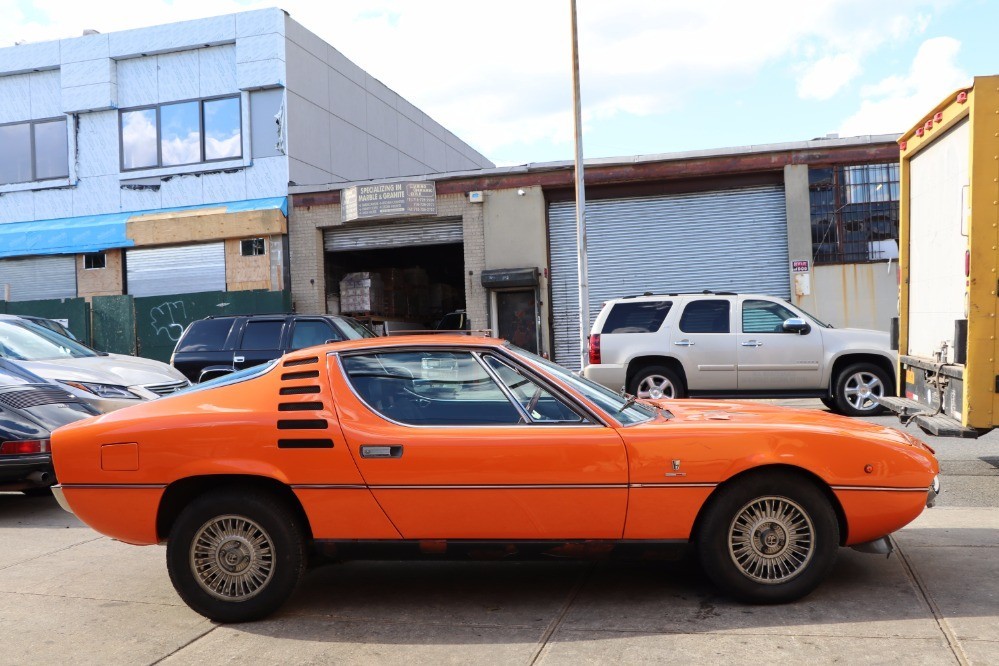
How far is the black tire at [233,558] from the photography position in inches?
175

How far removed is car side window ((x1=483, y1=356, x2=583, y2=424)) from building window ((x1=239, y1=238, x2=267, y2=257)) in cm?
1886

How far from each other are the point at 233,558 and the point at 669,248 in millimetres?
17391

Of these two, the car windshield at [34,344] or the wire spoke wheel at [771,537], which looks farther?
the car windshield at [34,344]

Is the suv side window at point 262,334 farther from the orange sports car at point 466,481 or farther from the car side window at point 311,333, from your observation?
the orange sports car at point 466,481

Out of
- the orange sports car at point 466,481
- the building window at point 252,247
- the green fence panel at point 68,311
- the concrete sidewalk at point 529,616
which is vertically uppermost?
the building window at point 252,247

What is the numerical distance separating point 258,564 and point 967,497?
5506mm

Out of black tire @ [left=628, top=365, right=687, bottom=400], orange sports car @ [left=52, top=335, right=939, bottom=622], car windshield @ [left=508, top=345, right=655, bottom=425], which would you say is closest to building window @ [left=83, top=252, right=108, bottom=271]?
black tire @ [left=628, top=365, right=687, bottom=400]

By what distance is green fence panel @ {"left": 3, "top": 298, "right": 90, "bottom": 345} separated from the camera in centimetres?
2334

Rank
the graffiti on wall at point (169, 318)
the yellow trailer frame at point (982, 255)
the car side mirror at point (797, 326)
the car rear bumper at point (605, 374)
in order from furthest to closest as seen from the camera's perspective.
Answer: the graffiti on wall at point (169, 318) → the car side mirror at point (797, 326) → the car rear bumper at point (605, 374) → the yellow trailer frame at point (982, 255)

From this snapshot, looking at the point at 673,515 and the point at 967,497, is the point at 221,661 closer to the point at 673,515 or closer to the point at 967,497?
the point at 673,515

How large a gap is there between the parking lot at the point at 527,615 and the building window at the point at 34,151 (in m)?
21.4

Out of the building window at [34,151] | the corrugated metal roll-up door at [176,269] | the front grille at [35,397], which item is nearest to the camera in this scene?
the front grille at [35,397]

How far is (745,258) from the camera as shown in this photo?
20359 mm

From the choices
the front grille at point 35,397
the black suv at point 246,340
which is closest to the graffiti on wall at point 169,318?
the black suv at point 246,340
